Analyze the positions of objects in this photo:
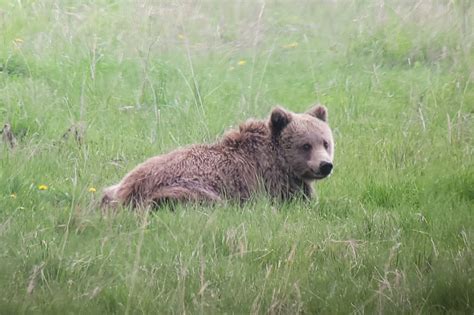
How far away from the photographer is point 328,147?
7449 millimetres

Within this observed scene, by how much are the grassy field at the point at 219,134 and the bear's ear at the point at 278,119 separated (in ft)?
1.86

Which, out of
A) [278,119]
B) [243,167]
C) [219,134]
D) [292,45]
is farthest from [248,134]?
[292,45]

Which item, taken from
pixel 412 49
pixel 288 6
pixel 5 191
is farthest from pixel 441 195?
pixel 288 6

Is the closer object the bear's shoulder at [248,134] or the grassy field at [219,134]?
the grassy field at [219,134]

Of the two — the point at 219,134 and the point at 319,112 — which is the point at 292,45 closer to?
the point at 219,134

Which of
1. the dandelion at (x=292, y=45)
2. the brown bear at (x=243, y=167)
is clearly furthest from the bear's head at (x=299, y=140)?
the dandelion at (x=292, y=45)

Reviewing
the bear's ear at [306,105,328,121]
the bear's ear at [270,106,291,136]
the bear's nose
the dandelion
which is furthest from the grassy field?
the bear's ear at [270,106,291,136]

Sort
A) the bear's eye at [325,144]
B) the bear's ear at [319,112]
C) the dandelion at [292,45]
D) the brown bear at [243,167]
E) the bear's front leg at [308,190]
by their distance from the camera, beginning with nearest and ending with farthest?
1. the brown bear at [243,167]
2. the bear's front leg at [308,190]
3. the bear's eye at [325,144]
4. the bear's ear at [319,112]
5. the dandelion at [292,45]

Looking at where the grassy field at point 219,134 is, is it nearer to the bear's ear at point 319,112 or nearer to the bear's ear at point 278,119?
the bear's ear at point 319,112

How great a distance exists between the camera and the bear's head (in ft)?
23.9

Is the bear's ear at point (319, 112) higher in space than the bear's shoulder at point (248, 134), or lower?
higher

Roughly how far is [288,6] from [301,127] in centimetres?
582

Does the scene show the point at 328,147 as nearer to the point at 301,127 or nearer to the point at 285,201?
the point at 301,127

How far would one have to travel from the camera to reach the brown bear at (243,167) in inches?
258
